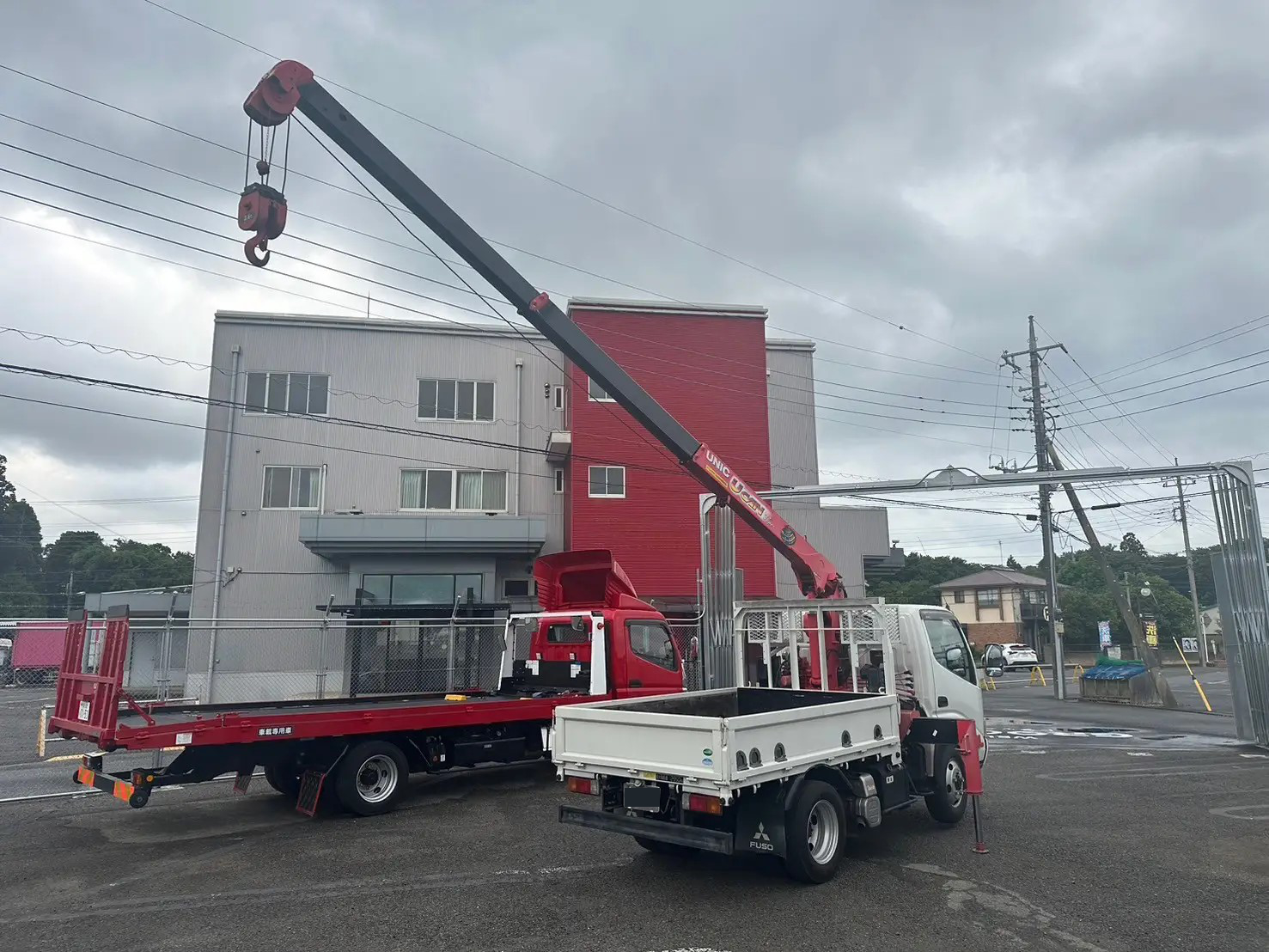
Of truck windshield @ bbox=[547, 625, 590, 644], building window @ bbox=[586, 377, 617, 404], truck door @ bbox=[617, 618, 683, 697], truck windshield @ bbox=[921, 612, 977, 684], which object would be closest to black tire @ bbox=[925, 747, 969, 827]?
truck windshield @ bbox=[921, 612, 977, 684]

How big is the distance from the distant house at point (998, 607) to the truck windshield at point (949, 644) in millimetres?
53597

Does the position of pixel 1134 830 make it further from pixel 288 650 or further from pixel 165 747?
pixel 288 650

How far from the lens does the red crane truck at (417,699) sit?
8680 mm

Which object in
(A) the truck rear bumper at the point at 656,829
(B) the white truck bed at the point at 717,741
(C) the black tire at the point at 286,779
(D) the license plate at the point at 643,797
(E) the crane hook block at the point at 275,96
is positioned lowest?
(C) the black tire at the point at 286,779

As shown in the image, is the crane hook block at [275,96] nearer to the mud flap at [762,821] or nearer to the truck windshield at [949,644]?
the mud flap at [762,821]

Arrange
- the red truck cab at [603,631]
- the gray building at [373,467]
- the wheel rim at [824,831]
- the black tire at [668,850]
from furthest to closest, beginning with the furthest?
the gray building at [373,467]
the red truck cab at [603,631]
the black tire at [668,850]
the wheel rim at [824,831]

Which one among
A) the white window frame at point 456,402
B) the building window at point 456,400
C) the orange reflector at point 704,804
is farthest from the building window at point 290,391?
the orange reflector at point 704,804

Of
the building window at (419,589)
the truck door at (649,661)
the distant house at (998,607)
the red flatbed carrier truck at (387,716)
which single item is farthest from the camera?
the distant house at (998,607)

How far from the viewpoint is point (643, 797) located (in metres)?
6.63

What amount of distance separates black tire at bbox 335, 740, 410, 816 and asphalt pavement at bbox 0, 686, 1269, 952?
24 cm

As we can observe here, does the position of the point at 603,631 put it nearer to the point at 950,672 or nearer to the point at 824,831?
the point at 950,672

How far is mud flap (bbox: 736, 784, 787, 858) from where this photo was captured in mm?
6469

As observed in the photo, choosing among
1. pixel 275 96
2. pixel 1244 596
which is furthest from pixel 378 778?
pixel 1244 596

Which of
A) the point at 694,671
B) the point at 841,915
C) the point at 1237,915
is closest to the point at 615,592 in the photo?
the point at 694,671
